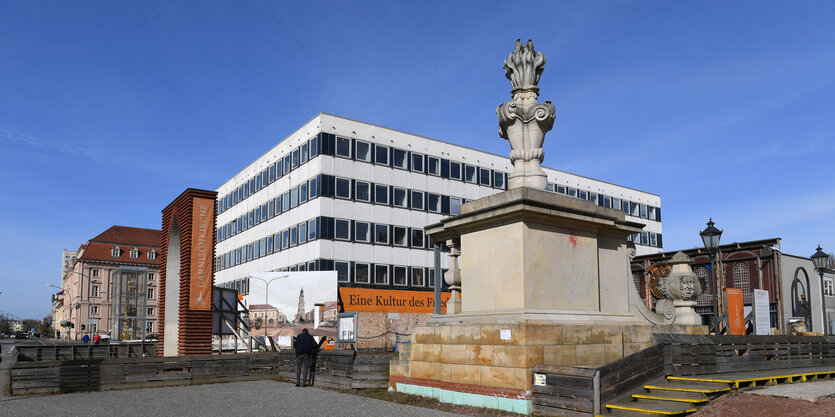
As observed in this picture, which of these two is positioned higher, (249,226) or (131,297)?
(249,226)

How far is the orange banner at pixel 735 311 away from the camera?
899 inches

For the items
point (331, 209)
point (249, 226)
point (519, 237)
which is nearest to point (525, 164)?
point (519, 237)

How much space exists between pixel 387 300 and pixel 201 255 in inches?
875

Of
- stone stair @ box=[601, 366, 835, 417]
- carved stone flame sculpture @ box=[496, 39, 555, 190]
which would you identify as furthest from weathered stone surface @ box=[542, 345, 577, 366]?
carved stone flame sculpture @ box=[496, 39, 555, 190]

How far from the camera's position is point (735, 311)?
→ 75.9 feet

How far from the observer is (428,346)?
1259cm

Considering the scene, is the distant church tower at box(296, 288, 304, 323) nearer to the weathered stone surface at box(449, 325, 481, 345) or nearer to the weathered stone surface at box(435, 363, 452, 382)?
the weathered stone surface at box(435, 363, 452, 382)

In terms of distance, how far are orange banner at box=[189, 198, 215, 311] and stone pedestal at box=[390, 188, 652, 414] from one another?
11.1 metres

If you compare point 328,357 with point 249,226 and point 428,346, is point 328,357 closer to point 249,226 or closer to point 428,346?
point 428,346

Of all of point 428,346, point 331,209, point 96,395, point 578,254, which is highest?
point 331,209

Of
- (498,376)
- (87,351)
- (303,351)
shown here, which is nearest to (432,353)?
(498,376)

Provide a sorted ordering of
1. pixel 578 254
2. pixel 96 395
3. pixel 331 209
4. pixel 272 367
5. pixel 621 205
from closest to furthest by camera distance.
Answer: pixel 578 254 → pixel 96 395 → pixel 272 367 → pixel 331 209 → pixel 621 205

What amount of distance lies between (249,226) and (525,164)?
44214 mm

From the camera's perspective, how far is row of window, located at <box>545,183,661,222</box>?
58.8 metres
